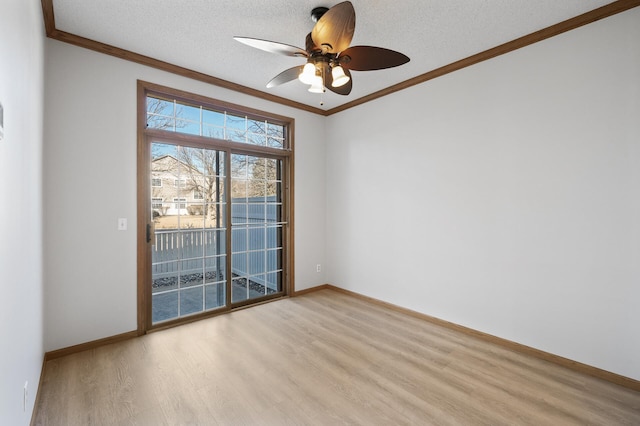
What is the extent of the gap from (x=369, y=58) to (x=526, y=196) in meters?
1.90

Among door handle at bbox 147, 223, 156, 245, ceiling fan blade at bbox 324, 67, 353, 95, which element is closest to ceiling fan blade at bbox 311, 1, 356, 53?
ceiling fan blade at bbox 324, 67, 353, 95

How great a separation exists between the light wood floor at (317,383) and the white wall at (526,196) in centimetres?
46

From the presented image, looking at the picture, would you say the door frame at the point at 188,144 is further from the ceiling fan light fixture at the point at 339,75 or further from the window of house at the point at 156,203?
the ceiling fan light fixture at the point at 339,75

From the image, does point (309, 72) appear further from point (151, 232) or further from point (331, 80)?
point (151, 232)

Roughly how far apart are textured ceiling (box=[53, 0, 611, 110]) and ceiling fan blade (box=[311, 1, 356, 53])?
1.45ft

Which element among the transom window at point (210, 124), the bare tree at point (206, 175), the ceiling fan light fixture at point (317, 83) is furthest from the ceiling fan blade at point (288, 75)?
the bare tree at point (206, 175)

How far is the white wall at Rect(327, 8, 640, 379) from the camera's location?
7.20 ft

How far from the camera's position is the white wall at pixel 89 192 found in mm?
2506

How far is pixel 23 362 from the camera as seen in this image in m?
1.56

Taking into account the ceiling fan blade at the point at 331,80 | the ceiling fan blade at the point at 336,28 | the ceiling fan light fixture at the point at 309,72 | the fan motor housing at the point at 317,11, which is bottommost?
the ceiling fan light fixture at the point at 309,72

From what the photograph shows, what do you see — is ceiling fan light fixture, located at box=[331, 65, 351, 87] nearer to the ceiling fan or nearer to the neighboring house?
the ceiling fan

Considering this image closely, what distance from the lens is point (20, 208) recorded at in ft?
5.01

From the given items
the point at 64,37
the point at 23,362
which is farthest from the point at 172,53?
the point at 23,362

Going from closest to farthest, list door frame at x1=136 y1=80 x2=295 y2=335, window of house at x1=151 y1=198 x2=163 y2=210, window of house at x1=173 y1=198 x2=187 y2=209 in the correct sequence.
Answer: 1. door frame at x1=136 y1=80 x2=295 y2=335
2. window of house at x1=151 y1=198 x2=163 y2=210
3. window of house at x1=173 y1=198 x2=187 y2=209
